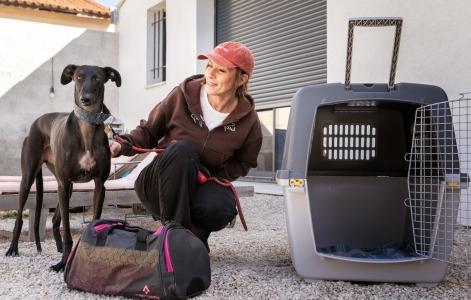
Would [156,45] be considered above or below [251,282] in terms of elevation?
above

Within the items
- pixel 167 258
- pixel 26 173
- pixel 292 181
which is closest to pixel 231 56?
pixel 292 181

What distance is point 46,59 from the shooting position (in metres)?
8.80

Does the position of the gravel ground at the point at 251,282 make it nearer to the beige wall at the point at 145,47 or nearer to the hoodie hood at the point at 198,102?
the hoodie hood at the point at 198,102

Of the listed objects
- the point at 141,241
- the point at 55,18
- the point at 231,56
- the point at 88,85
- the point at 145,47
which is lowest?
the point at 141,241

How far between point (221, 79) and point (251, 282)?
87 cm

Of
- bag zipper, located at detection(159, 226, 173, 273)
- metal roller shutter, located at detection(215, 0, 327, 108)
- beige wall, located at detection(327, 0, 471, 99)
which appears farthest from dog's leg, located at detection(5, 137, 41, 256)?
metal roller shutter, located at detection(215, 0, 327, 108)

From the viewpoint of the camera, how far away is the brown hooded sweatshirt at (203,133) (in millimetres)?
2357

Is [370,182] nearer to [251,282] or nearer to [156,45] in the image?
[251,282]

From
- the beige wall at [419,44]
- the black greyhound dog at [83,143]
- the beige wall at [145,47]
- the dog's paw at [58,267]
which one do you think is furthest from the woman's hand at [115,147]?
the beige wall at [145,47]

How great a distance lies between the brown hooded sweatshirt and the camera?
2357 millimetres

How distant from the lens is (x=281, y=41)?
6.27 metres

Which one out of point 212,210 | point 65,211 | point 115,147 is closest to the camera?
point 212,210

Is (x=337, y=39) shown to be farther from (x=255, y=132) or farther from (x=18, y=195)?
(x=18, y=195)

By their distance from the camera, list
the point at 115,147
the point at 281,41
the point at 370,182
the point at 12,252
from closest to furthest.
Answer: the point at 115,147
the point at 370,182
the point at 12,252
the point at 281,41
